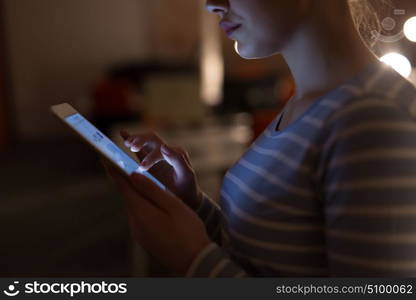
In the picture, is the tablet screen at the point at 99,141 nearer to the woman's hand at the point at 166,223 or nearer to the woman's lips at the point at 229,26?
the woman's hand at the point at 166,223

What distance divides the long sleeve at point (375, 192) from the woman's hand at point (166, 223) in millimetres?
144

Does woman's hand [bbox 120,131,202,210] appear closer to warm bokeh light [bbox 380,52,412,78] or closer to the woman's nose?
the woman's nose

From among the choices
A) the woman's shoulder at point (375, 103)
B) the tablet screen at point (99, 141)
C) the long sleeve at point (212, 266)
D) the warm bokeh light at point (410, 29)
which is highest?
the warm bokeh light at point (410, 29)

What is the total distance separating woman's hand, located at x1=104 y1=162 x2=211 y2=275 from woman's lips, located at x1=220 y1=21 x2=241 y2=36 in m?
0.21

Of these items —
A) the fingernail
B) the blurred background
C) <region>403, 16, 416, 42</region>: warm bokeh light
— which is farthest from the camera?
the blurred background

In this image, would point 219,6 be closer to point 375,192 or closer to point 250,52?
point 250,52

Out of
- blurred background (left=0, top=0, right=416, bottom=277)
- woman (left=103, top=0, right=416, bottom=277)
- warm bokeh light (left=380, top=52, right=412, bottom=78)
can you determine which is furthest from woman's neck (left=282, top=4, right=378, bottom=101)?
warm bokeh light (left=380, top=52, right=412, bottom=78)

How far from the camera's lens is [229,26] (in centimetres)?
54

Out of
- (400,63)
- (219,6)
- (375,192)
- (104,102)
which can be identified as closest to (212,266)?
(375,192)

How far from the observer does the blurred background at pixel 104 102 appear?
2.43 meters

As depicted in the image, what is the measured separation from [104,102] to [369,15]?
4779 millimetres

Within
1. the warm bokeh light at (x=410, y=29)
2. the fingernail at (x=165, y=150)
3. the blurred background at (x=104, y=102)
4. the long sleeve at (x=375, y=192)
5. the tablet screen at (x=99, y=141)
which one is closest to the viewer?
the long sleeve at (x=375, y=192)

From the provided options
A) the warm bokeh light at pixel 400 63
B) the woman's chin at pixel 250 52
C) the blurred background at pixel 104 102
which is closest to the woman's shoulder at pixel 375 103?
the woman's chin at pixel 250 52

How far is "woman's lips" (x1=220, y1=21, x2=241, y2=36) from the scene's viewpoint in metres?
0.53
